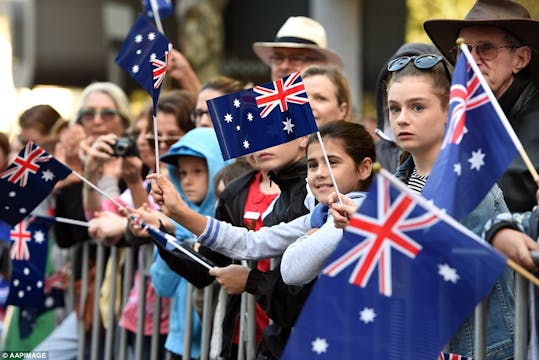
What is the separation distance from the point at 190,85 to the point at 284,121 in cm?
352

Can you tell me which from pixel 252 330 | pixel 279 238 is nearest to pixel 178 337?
pixel 252 330

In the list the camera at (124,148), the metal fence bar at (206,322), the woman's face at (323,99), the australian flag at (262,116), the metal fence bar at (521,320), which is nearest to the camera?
the metal fence bar at (521,320)

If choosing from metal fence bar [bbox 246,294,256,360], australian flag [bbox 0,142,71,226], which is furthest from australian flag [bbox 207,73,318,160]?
australian flag [bbox 0,142,71,226]

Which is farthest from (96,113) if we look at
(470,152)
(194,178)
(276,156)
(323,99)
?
(470,152)

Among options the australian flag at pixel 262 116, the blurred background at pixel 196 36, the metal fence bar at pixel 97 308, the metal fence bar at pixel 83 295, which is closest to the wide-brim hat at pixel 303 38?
the metal fence bar at pixel 97 308

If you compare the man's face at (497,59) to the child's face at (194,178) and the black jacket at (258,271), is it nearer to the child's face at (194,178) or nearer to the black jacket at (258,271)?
the black jacket at (258,271)

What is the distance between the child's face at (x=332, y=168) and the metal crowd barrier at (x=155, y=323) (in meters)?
0.85

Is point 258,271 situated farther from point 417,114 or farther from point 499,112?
point 499,112

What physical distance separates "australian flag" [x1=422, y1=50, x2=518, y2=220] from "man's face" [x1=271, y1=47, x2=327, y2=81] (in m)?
3.36

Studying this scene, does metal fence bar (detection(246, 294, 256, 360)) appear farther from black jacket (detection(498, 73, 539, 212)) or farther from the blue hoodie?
black jacket (detection(498, 73, 539, 212))

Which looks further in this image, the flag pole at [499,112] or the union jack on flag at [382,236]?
the flag pole at [499,112]

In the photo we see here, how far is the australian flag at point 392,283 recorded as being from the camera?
12.6 ft

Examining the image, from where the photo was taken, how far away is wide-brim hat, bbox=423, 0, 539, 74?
17.3 ft

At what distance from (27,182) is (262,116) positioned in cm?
197
